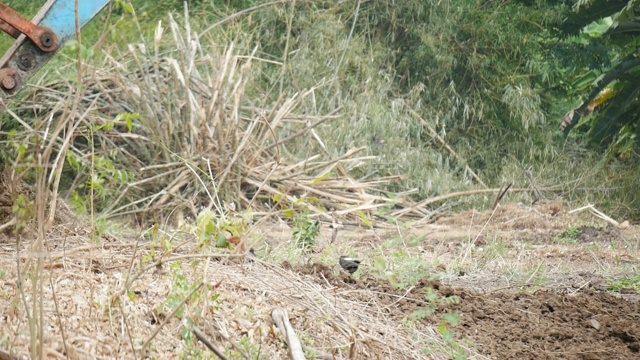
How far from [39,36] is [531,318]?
Result: 175 inches

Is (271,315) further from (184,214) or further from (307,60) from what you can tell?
(307,60)

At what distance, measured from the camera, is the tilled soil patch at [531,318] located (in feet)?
14.8

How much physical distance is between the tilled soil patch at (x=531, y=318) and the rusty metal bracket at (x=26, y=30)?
3313 millimetres

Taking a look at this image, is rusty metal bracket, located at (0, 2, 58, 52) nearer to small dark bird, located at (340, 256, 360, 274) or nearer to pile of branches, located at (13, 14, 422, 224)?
pile of branches, located at (13, 14, 422, 224)

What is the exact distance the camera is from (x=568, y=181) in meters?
11.6

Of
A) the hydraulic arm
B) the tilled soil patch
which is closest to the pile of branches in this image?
the hydraulic arm

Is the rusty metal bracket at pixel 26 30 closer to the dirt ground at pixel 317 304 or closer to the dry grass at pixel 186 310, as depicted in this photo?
the dirt ground at pixel 317 304

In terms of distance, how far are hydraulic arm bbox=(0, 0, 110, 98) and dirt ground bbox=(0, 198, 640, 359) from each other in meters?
1.34

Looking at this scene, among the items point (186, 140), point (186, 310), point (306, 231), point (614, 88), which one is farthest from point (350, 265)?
point (614, 88)

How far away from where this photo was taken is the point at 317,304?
424 centimetres

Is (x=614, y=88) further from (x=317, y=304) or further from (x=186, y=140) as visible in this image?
(x=317, y=304)

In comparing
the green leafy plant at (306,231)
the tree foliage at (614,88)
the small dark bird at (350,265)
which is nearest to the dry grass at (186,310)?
the small dark bird at (350,265)

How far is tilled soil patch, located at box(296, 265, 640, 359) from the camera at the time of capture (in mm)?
4523

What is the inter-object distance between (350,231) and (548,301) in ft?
11.3
